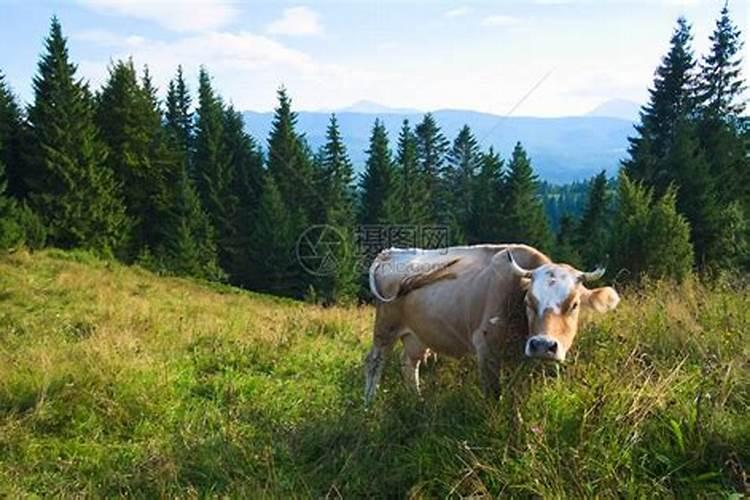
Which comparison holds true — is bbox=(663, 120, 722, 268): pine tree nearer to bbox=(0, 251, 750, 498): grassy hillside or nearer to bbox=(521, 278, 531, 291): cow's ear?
bbox=(0, 251, 750, 498): grassy hillside

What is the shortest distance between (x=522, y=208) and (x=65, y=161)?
3144cm

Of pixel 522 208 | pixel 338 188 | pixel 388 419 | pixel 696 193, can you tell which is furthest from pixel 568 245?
pixel 388 419

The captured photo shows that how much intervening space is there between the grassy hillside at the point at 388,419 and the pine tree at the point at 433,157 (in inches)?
1958

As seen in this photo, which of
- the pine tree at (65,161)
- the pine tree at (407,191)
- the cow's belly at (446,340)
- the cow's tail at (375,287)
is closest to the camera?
the cow's belly at (446,340)

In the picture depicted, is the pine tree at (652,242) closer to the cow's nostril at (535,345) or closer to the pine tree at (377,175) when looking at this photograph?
the cow's nostril at (535,345)

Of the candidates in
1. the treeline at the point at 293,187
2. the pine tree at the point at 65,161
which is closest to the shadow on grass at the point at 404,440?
the treeline at the point at 293,187

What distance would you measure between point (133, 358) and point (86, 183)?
30.0 meters

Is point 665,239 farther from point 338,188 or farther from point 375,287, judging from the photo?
point 338,188

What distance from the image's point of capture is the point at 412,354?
280 inches

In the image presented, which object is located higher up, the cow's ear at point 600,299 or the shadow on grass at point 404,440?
the cow's ear at point 600,299

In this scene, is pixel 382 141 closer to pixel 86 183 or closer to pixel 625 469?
pixel 86 183

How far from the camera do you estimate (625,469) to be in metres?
3.83

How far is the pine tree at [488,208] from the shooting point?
49062 millimetres

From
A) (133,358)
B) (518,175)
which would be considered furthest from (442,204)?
(133,358)
